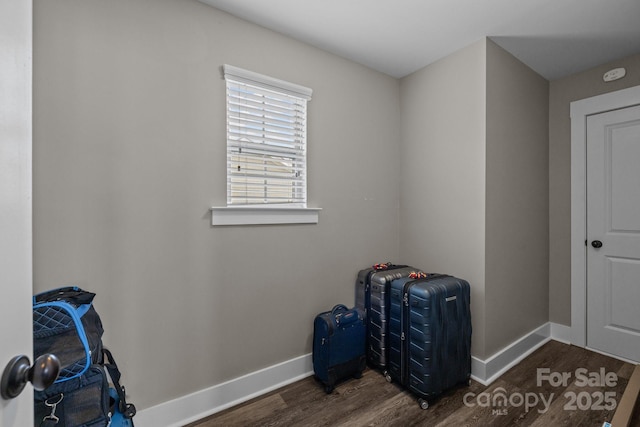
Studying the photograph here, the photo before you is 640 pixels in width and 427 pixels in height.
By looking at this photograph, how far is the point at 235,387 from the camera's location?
1.88m

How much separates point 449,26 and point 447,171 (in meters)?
1.06

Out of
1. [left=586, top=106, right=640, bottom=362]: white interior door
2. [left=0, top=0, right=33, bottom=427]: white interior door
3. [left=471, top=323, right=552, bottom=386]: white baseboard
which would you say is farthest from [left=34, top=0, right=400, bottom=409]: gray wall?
[left=586, top=106, right=640, bottom=362]: white interior door

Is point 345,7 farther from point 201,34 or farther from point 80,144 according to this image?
point 80,144

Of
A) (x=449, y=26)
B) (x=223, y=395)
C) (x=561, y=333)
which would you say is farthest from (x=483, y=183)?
(x=223, y=395)

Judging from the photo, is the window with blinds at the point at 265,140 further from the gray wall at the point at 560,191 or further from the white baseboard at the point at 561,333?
the white baseboard at the point at 561,333

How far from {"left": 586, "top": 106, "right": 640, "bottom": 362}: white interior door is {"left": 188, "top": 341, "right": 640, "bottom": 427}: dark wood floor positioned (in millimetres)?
336

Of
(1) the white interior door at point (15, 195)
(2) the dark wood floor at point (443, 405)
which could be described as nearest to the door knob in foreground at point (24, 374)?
(1) the white interior door at point (15, 195)

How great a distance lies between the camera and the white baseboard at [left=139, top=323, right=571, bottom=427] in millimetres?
1654

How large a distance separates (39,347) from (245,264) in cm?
107

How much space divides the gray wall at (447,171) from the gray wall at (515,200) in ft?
0.24

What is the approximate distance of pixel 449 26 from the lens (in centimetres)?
202

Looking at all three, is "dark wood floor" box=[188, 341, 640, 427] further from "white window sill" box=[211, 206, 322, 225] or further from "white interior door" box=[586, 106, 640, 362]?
"white window sill" box=[211, 206, 322, 225]

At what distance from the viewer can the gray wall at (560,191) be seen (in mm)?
2727

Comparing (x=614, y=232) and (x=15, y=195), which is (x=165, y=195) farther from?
(x=614, y=232)
